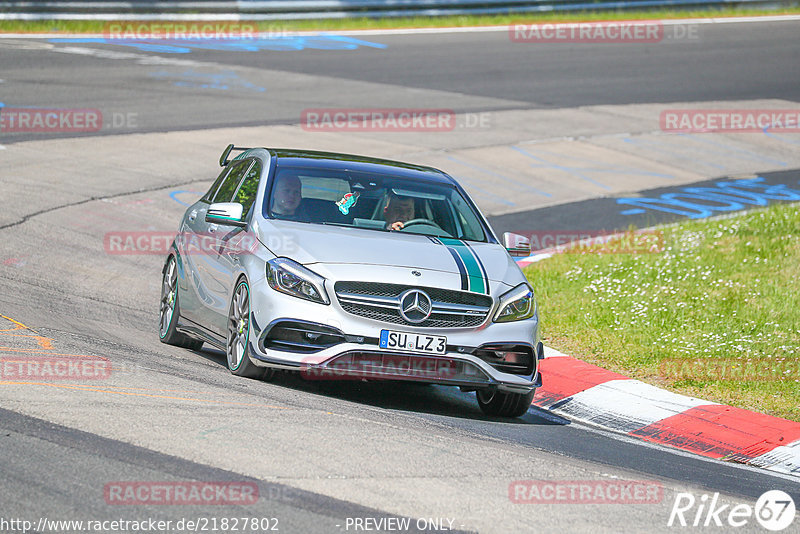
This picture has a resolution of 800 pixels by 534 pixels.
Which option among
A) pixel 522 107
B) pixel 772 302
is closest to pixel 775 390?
pixel 772 302

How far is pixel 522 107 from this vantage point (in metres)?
23.5

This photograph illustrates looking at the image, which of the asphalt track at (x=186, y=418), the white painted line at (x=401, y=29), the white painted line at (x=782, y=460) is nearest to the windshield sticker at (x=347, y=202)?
the asphalt track at (x=186, y=418)

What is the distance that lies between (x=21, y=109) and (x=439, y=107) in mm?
7706

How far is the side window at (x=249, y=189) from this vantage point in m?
8.73

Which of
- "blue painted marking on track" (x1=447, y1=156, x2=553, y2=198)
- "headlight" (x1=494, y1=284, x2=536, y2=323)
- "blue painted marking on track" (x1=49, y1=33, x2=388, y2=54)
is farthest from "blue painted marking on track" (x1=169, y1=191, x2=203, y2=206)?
"blue painted marking on track" (x1=49, y1=33, x2=388, y2=54)

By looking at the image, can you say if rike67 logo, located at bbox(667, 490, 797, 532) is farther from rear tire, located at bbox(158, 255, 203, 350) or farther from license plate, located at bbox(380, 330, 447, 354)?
rear tire, located at bbox(158, 255, 203, 350)

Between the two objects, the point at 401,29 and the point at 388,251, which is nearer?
the point at 388,251

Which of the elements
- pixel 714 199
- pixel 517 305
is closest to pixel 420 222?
pixel 517 305

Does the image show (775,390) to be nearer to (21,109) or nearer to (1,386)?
(1,386)

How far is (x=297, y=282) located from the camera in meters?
7.52

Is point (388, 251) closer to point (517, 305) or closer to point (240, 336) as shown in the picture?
point (517, 305)

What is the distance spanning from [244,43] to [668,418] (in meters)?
21.4

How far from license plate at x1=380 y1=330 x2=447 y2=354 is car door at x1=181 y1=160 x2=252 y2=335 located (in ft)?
4.69

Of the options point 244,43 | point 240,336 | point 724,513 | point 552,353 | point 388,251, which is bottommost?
point 552,353
